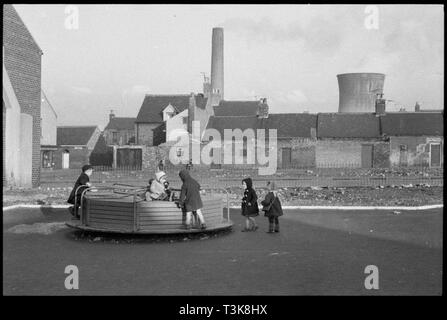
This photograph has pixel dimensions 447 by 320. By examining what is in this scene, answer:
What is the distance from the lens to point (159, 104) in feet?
213

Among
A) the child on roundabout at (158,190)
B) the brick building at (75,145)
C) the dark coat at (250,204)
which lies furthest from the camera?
the brick building at (75,145)

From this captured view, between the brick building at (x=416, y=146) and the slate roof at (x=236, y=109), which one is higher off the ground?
the slate roof at (x=236, y=109)

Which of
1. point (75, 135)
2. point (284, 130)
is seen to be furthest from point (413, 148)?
point (75, 135)

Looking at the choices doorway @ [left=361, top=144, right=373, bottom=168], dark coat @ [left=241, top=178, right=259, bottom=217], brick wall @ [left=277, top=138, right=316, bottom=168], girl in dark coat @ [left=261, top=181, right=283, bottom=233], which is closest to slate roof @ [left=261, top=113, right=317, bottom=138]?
brick wall @ [left=277, top=138, right=316, bottom=168]

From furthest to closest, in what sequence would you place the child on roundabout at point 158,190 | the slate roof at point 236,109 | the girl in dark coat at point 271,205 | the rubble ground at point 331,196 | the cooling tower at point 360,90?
the cooling tower at point 360,90, the slate roof at point 236,109, the rubble ground at point 331,196, the girl in dark coat at point 271,205, the child on roundabout at point 158,190

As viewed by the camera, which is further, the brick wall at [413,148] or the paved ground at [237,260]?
the brick wall at [413,148]

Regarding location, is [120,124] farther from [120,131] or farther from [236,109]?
[236,109]

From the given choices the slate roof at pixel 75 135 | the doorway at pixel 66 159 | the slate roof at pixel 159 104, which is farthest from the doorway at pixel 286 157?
the doorway at pixel 66 159

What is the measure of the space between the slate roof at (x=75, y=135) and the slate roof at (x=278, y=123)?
17.6m

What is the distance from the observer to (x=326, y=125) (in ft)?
187

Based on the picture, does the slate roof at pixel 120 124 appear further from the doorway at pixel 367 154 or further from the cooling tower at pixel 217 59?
the doorway at pixel 367 154

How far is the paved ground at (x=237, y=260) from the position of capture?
7.38 metres

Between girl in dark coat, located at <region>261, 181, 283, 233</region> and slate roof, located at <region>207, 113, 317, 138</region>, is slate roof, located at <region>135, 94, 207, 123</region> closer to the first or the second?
slate roof, located at <region>207, 113, 317, 138</region>

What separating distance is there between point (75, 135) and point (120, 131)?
14.0m
